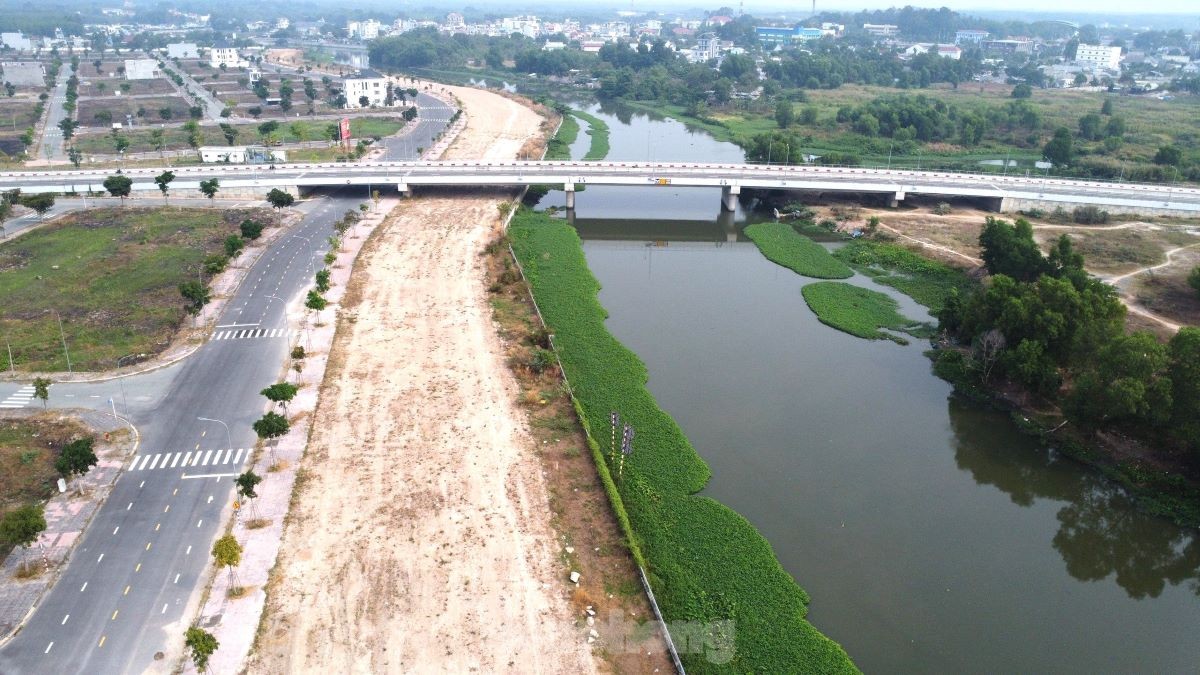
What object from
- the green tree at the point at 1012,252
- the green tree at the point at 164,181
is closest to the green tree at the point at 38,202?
the green tree at the point at 164,181

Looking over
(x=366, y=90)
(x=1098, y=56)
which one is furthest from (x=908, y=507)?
(x=1098, y=56)

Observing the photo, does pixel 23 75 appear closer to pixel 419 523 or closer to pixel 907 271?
pixel 907 271

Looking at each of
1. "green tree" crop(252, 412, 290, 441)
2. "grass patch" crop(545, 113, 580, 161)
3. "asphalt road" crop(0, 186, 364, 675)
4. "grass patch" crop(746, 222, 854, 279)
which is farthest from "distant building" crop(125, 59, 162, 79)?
"green tree" crop(252, 412, 290, 441)

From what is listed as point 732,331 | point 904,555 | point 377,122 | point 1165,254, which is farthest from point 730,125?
point 904,555

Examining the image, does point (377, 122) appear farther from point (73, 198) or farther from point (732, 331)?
point (732, 331)

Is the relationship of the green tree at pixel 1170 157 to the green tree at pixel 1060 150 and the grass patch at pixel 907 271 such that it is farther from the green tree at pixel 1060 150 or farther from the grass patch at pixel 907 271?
the grass patch at pixel 907 271

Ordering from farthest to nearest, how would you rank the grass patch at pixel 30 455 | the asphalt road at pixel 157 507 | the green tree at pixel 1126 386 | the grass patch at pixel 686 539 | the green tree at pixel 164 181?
the green tree at pixel 164 181
the green tree at pixel 1126 386
the grass patch at pixel 30 455
the grass patch at pixel 686 539
the asphalt road at pixel 157 507
